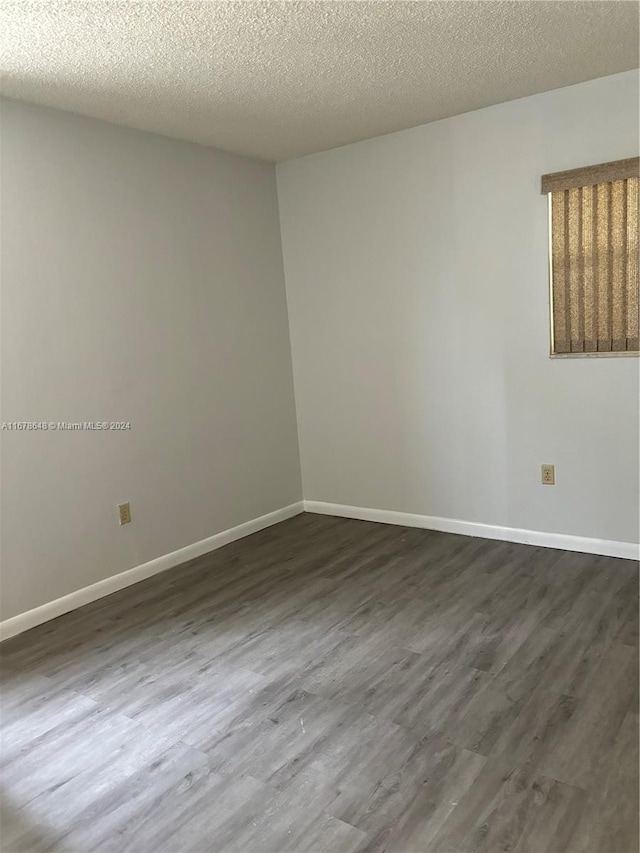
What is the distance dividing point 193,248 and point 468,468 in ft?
6.56

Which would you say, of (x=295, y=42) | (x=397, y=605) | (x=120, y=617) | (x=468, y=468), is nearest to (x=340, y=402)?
(x=468, y=468)

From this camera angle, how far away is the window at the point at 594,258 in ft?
10.2

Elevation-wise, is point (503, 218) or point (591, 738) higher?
point (503, 218)

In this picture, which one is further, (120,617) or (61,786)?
(120,617)

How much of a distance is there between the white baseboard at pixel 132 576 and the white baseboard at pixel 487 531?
37 centimetres

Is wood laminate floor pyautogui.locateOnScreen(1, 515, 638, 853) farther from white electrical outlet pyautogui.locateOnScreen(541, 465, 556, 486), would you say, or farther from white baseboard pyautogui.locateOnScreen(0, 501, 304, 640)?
white electrical outlet pyautogui.locateOnScreen(541, 465, 556, 486)

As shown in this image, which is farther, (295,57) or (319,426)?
(319,426)

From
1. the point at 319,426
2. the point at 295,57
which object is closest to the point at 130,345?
the point at 319,426

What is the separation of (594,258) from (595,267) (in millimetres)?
43

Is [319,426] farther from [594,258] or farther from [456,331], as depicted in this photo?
[594,258]

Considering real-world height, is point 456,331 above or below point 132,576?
above

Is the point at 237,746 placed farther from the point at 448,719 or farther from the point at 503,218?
the point at 503,218

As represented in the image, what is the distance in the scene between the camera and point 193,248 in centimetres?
378

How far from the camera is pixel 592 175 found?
124 inches
